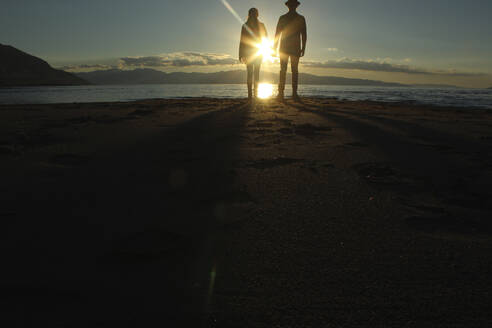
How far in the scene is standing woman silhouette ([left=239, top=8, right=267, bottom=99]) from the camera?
8484 millimetres

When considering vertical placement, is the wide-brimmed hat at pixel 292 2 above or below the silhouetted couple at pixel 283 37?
above

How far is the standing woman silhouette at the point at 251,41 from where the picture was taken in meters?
8.48

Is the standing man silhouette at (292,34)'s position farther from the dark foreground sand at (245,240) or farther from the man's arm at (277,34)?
the dark foreground sand at (245,240)

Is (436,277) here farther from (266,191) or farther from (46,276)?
(46,276)

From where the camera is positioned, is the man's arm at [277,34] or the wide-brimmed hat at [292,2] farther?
the man's arm at [277,34]

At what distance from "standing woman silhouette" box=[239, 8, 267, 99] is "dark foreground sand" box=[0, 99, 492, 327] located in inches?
281

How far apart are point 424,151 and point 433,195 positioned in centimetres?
119

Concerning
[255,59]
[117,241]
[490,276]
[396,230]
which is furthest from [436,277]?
[255,59]

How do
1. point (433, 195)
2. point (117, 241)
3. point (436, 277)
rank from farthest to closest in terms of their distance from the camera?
point (433, 195) → point (117, 241) → point (436, 277)

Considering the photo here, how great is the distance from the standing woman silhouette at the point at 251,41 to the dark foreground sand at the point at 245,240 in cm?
713

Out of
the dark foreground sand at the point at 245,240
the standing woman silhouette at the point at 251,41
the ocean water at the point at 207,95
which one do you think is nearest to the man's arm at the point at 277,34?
the standing woman silhouette at the point at 251,41

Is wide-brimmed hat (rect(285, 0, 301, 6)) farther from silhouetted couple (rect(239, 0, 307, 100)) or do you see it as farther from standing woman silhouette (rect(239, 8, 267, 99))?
standing woman silhouette (rect(239, 8, 267, 99))

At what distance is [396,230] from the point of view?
1220 millimetres

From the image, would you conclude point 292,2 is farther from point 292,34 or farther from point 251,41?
point 251,41
